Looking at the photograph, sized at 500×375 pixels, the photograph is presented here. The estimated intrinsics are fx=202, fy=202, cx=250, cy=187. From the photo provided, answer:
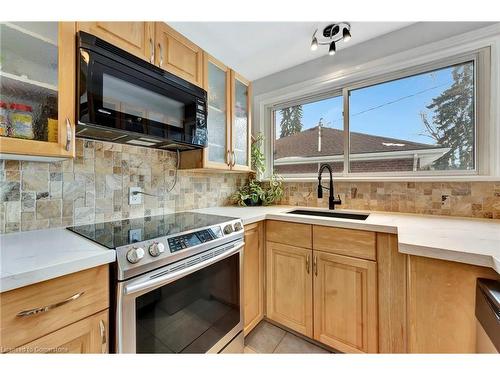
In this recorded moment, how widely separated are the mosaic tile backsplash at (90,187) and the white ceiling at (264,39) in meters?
0.97

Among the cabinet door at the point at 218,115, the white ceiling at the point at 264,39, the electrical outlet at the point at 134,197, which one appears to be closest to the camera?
the electrical outlet at the point at 134,197

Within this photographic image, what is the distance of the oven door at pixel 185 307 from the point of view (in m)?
0.77

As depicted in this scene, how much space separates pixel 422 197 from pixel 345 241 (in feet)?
2.50

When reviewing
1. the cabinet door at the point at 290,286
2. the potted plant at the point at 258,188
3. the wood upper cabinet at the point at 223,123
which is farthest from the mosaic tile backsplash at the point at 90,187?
the cabinet door at the point at 290,286

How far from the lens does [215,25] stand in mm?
1483

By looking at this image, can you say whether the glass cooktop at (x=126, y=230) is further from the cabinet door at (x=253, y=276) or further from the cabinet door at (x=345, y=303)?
the cabinet door at (x=345, y=303)

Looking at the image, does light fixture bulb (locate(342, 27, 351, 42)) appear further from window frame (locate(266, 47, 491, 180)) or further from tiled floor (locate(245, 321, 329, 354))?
tiled floor (locate(245, 321, 329, 354))

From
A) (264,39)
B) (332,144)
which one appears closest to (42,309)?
(264,39)

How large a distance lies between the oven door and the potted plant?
83cm

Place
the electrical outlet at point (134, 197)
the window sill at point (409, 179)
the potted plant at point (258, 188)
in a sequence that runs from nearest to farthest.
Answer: the window sill at point (409, 179)
the electrical outlet at point (134, 197)
the potted plant at point (258, 188)

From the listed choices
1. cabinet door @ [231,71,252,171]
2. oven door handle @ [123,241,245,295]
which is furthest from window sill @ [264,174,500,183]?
oven door handle @ [123,241,245,295]

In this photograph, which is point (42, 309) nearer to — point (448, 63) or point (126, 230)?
point (126, 230)
